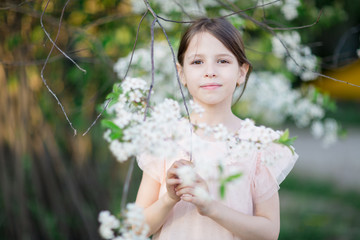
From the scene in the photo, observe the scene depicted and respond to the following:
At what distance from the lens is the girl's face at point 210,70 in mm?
1383

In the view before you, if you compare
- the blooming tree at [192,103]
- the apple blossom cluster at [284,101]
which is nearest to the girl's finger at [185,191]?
the blooming tree at [192,103]

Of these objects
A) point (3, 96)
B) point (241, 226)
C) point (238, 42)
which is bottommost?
point (241, 226)

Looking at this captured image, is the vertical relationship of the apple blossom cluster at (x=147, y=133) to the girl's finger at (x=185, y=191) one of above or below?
above

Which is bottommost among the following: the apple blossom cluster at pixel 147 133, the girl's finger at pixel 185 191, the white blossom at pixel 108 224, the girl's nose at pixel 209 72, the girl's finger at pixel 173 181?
the white blossom at pixel 108 224

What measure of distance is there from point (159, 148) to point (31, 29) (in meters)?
2.33

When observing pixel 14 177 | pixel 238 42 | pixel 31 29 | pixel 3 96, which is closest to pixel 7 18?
pixel 31 29

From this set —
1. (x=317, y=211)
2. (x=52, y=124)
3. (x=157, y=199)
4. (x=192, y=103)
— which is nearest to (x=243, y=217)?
(x=157, y=199)

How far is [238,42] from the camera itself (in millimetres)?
1451

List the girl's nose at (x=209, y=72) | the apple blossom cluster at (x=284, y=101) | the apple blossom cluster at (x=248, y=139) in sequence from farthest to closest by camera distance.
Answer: the apple blossom cluster at (x=284, y=101) < the girl's nose at (x=209, y=72) < the apple blossom cluster at (x=248, y=139)

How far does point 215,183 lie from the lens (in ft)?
4.55

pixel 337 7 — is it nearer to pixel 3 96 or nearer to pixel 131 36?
pixel 131 36

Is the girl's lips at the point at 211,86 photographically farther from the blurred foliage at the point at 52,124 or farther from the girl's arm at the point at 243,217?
the blurred foliage at the point at 52,124

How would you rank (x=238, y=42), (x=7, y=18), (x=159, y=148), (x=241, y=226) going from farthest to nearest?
(x=7, y=18) → (x=238, y=42) → (x=241, y=226) → (x=159, y=148)

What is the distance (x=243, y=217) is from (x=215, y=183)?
5.6 inches
